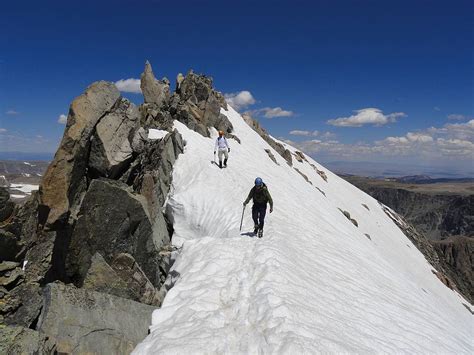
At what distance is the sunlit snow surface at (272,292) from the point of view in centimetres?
1050

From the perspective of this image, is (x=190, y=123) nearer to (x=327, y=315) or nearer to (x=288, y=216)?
(x=288, y=216)

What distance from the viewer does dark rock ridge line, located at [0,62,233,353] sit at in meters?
10.4

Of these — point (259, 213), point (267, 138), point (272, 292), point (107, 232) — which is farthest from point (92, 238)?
point (267, 138)

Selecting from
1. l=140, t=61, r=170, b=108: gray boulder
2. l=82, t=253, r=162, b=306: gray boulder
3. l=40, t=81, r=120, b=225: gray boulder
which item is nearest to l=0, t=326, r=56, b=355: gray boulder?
l=82, t=253, r=162, b=306: gray boulder

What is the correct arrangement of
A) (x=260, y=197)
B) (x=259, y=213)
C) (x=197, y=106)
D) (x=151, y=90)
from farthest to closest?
(x=197, y=106) → (x=151, y=90) → (x=259, y=213) → (x=260, y=197)

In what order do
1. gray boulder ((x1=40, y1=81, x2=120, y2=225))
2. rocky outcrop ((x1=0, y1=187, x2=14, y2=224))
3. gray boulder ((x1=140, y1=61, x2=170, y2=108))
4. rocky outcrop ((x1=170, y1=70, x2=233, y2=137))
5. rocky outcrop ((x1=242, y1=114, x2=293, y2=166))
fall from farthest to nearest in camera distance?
rocky outcrop ((x1=242, y1=114, x2=293, y2=166)), gray boulder ((x1=140, y1=61, x2=170, y2=108)), rocky outcrop ((x1=170, y1=70, x2=233, y2=137)), gray boulder ((x1=40, y1=81, x2=120, y2=225)), rocky outcrop ((x1=0, y1=187, x2=14, y2=224))

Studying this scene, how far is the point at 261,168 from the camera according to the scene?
3712cm

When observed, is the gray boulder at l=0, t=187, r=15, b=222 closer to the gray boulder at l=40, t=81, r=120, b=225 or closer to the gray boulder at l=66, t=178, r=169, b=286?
the gray boulder at l=40, t=81, r=120, b=225

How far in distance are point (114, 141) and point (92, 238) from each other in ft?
25.6

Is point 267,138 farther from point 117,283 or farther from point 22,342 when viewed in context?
point 22,342

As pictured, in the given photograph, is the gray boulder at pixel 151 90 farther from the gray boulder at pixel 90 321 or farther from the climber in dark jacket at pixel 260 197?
the gray boulder at pixel 90 321

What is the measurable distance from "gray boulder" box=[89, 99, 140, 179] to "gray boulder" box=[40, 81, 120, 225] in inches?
19.2

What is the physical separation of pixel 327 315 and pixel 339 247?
11.6 meters

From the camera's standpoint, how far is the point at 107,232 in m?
18.5
